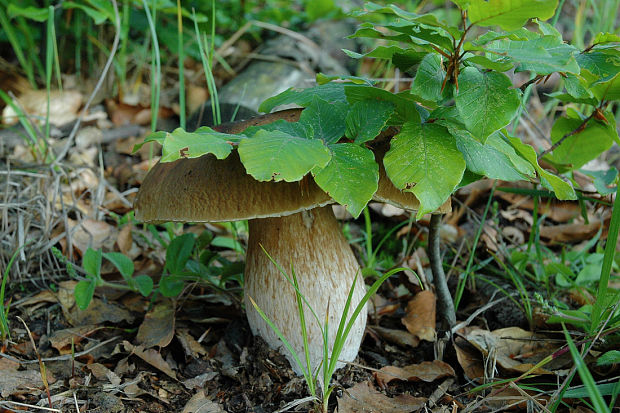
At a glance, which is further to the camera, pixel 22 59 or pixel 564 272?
pixel 22 59

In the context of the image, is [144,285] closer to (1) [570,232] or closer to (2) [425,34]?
(2) [425,34]

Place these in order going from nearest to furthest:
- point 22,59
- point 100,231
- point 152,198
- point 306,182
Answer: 1. point 306,182
2. point 152,198
3. point 100,231
4. point 22,59

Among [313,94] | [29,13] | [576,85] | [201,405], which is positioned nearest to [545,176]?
[576,85]

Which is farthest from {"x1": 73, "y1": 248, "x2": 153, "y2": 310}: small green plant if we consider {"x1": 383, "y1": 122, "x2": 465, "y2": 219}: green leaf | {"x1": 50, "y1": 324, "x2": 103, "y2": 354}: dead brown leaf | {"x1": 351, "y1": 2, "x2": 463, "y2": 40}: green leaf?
{"x1": 351, "y1": 2, "x2": 463, "y2": 40}: green leaf

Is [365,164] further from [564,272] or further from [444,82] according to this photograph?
[564,272]

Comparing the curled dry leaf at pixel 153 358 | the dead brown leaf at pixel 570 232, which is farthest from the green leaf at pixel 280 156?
the dead brown leaf at pixel 570 232

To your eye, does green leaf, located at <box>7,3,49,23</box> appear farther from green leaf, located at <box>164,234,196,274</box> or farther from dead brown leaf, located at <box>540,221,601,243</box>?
dead brown leaf, located at <box>540,221,601,243</box>

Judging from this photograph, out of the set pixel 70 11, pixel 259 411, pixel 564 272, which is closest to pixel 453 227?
pixel 564 272

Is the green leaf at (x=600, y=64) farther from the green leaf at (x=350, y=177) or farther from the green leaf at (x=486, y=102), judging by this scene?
the green leaf at (x=350, y=177)
